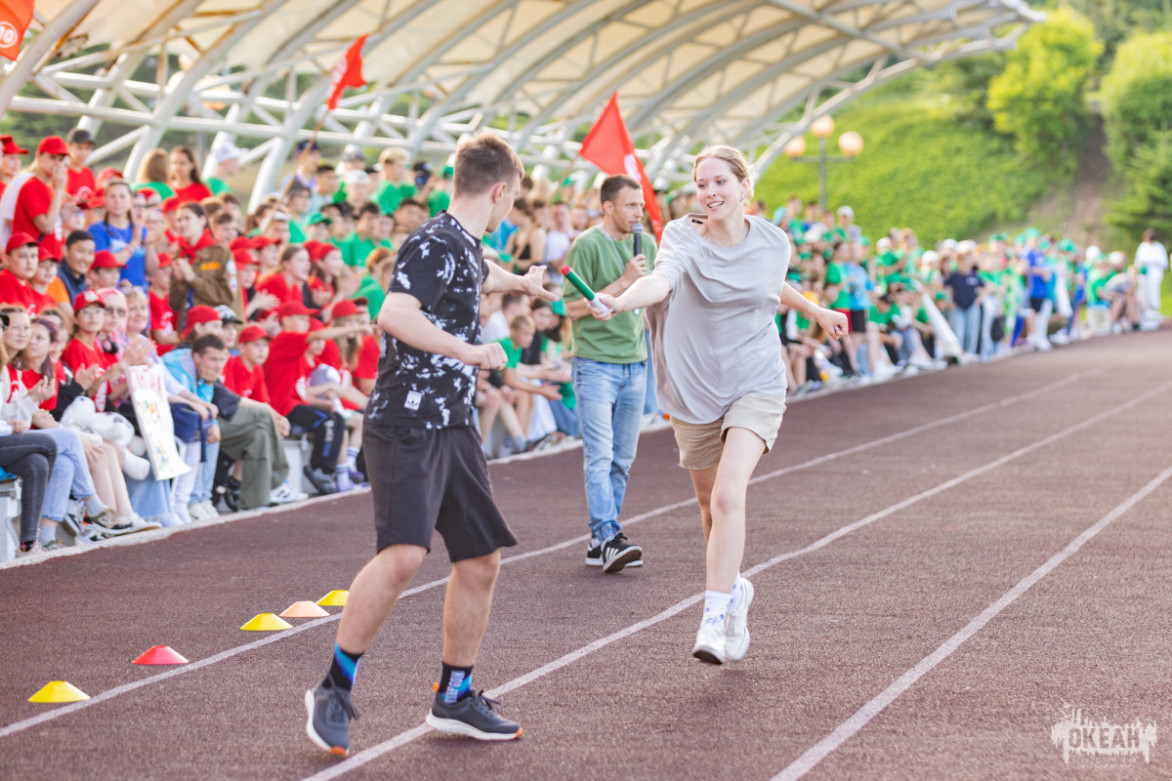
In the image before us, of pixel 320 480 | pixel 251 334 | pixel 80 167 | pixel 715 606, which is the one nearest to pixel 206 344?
pixel 251 334

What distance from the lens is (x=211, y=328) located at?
36.9 feet

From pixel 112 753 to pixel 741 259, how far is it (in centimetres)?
320

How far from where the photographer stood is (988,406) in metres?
18.5

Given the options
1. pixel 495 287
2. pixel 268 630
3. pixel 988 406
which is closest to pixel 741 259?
pixel 495 287

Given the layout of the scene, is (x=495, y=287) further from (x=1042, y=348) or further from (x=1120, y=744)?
(x=1042, y=348)

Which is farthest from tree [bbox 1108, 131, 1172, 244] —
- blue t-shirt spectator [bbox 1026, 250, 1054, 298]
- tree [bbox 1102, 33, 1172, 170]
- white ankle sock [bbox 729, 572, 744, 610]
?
white ankle sock [bbox 729, 572, 744, 610]

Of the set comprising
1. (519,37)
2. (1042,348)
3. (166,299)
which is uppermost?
(519,37)

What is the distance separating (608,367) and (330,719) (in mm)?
4077

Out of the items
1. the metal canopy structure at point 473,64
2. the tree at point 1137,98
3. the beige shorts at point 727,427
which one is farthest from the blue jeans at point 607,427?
the tree at point 1137,98

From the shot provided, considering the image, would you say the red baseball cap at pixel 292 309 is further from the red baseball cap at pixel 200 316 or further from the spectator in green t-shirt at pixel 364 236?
the spectator in green t-shirt at pixel 364 236

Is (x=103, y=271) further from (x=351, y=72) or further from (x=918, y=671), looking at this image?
(x=918, y=671)

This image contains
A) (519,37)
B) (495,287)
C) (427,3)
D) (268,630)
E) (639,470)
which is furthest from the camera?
(519,37)

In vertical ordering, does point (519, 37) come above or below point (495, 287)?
above

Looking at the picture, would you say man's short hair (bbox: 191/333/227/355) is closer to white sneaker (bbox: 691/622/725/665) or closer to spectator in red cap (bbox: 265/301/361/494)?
spectator in red cap (bbox: 265/301/361/494)
